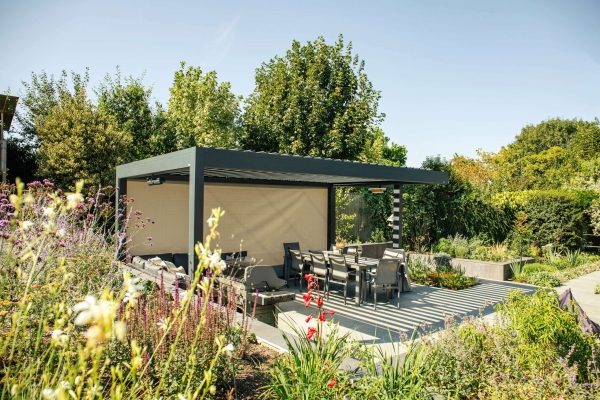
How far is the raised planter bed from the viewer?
384 inches

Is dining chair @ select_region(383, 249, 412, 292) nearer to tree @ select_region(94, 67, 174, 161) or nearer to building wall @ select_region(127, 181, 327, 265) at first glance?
building wall @ select_region(127, 181, 327, 265)

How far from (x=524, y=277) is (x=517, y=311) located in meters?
7.12

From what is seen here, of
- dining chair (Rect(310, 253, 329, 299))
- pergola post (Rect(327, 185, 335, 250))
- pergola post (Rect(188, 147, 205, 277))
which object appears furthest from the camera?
pergola post (Rect(327, 185, 335, 250))

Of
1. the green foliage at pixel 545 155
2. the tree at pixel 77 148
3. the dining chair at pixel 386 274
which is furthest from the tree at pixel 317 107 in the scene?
the green foliage at pixel 545 155

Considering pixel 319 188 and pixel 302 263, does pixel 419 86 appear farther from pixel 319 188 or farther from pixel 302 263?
pixel 302 263

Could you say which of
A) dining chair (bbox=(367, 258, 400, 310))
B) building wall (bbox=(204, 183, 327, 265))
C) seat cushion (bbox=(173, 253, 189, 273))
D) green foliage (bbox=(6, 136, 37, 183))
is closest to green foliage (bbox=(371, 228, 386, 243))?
building wall (bbox=(204, 183, 327, 265))

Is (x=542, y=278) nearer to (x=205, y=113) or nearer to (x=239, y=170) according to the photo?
(x=239, y=170)

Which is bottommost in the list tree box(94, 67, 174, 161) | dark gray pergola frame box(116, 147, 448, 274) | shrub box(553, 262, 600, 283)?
shrub box(553, 262, 600, 283)

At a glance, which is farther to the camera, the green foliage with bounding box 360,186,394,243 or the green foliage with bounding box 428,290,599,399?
the green foliage with bounding box 360,186,394,243

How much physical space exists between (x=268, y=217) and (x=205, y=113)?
7294mm

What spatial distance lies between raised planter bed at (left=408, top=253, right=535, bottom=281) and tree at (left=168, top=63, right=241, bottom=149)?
364 inches

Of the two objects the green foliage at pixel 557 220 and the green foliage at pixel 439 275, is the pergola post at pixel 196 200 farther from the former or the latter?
the green foliage at pixel 557 220

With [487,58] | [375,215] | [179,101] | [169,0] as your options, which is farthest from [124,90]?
[487,58]

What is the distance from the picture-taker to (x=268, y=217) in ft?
33.3
